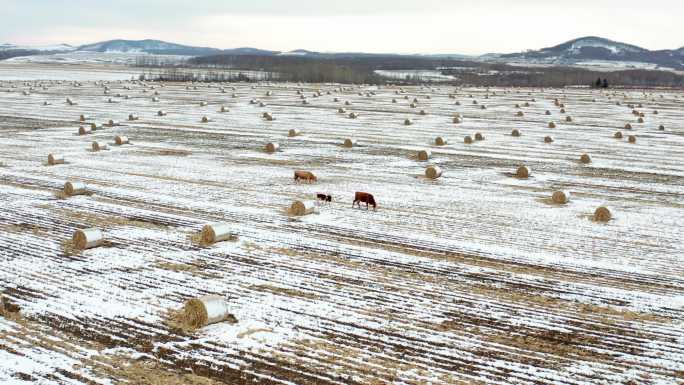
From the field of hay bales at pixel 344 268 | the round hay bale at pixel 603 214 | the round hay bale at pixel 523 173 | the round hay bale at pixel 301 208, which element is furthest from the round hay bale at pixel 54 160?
the round hay bale at pixel 603 214

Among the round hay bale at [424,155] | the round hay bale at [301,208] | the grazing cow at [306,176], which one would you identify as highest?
the round hay bale at [424,155]

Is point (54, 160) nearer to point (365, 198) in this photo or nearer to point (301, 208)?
point (301, 208)

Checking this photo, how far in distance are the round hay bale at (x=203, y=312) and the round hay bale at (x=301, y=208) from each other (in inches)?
313

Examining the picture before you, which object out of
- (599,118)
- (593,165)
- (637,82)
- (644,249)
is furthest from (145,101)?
(637,82)

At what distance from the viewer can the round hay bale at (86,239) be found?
16094 mm

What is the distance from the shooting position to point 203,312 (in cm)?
1180

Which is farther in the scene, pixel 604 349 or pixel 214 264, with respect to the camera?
pixel 214 264

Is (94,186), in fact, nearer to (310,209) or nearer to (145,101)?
(310,209)

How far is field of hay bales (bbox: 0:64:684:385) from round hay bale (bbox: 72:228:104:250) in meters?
0.23

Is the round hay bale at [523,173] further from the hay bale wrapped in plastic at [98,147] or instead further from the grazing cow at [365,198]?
the hay bale wrapped in plastic at [98,147]

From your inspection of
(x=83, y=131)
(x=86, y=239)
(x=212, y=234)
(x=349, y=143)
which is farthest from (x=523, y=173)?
(x=83, y=131)

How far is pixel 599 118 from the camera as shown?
5328cm

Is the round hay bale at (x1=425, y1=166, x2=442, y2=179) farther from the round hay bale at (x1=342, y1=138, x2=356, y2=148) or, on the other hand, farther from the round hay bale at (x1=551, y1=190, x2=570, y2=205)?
the round hay bale at (x1=342, y1=138, x2=356, y2=148)

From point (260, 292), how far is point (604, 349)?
6754mm
